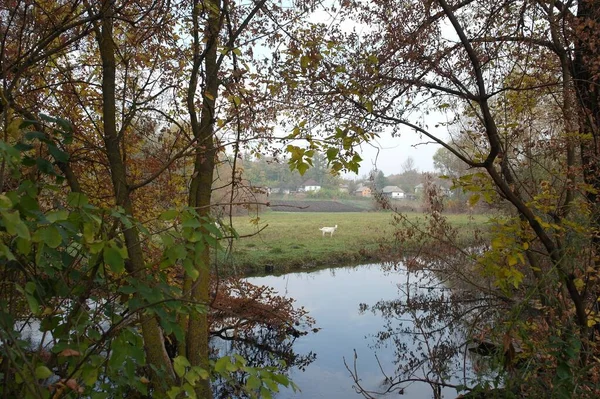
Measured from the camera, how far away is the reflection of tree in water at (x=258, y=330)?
22.7 feet

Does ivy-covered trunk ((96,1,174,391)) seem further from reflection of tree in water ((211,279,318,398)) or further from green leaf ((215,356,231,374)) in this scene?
reflection of tree in water ((211,279,318,398))

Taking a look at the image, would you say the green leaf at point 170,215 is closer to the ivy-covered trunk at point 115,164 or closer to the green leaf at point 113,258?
the green leaf at point 113,258

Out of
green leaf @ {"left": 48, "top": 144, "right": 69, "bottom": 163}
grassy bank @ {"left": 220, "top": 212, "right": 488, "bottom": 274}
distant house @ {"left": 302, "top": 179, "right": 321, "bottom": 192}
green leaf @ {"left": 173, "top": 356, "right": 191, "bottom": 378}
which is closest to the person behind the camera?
green leaf @ {"left": 173, "top": 356, "right": 191, "bottom": 378}

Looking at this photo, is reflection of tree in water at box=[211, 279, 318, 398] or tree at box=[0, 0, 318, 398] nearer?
tree at box=[0, 0, 318, 398]

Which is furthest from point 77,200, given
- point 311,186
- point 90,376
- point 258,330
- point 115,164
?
point 311,186

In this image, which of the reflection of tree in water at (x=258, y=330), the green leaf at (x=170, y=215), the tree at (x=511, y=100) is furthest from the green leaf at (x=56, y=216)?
the reflection of tree in water at (x=258, y=330)

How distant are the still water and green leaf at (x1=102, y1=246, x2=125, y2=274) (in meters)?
5.21

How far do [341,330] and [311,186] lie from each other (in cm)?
2750

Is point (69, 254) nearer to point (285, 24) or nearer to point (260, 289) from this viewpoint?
point (285, 24)

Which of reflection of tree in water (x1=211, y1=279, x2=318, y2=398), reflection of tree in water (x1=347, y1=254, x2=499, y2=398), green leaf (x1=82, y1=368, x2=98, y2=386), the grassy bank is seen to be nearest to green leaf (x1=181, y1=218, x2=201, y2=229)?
green leaf (x1=82, y1=368, x2=98, y2=386)

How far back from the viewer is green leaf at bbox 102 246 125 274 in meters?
1.27

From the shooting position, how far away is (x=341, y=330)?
932 centimetres

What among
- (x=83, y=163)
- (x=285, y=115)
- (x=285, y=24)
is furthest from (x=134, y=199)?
(x=285, y=24)

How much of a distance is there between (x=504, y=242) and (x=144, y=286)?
214 cm
